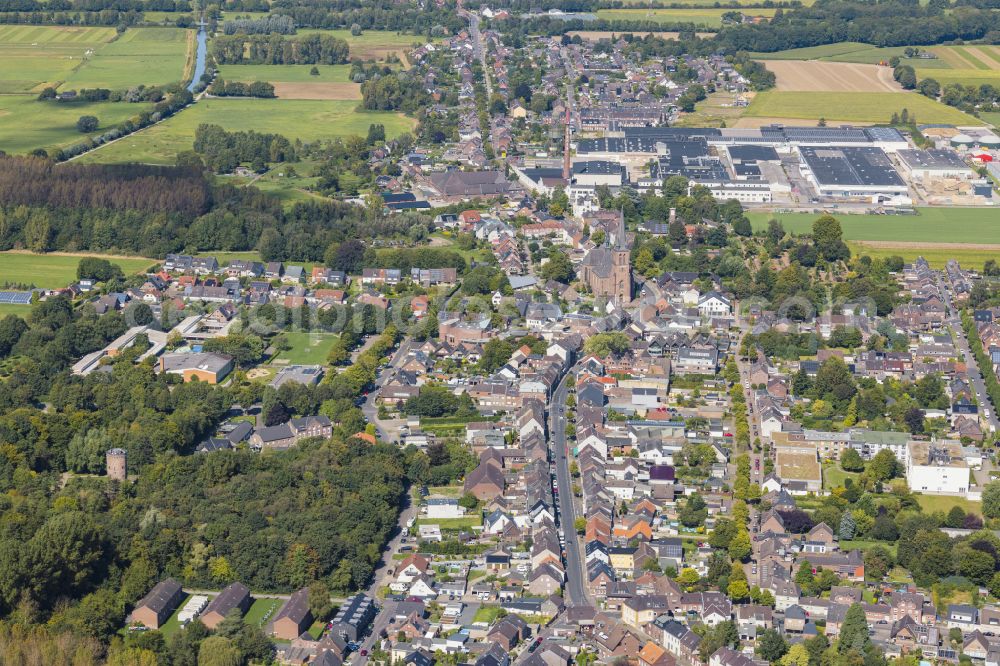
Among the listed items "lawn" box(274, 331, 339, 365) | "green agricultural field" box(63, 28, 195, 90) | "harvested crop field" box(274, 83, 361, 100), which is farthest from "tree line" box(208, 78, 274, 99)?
"lawn" box(274, 331, 339, 365)

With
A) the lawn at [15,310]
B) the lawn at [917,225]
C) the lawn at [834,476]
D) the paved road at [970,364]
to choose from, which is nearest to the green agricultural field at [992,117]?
the lawn at [917,225]

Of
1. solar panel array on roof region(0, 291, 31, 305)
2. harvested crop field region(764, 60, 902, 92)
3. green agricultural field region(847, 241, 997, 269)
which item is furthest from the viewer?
harvested crop field region(764, 60, 902, 92)

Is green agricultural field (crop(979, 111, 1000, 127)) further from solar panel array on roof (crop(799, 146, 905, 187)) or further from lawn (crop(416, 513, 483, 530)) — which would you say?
lawn (crop(416, 513, 483, 530))

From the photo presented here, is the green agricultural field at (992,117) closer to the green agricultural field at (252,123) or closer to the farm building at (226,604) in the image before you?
the green agricultural field at (252,123)

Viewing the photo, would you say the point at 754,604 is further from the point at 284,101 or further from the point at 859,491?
the point at 284,101

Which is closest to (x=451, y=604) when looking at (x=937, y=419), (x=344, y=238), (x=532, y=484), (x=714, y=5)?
(x=532, y=484)

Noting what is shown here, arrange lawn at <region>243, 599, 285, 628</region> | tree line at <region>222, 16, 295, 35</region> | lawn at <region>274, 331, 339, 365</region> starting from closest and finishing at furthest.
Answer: lawn at <region>243, 599, 285, 628</region>, lawn at <region>274, 331, 339, 365</region>, tree line at <region>222, 16, 295, 35</region>
